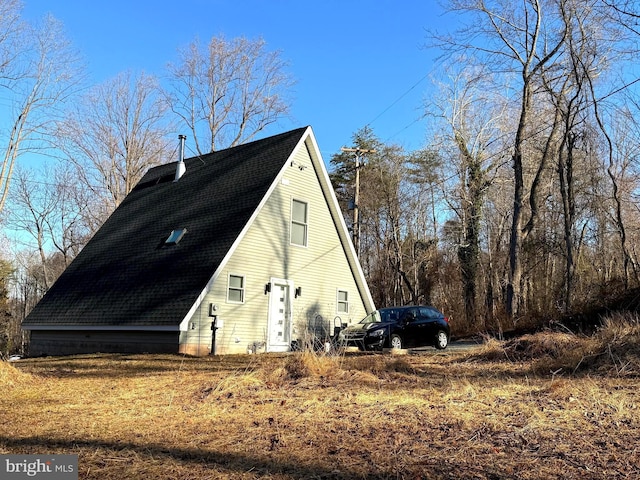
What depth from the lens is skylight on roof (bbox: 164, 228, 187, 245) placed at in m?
15.8

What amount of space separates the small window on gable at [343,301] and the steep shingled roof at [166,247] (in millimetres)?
→ 5000

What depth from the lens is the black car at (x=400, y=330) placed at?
48.5ft

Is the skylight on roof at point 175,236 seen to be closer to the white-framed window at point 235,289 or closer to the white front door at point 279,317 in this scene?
the white-framed window at point 235,289

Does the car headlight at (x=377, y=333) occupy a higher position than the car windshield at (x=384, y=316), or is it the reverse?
the car windshield at (x=384, y=316)

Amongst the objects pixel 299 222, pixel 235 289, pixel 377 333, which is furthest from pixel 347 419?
pixel 299 222

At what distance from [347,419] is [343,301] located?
13267 mm

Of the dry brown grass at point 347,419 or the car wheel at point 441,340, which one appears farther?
the car wheel at point 441,340

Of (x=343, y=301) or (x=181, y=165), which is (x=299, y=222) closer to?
(x=343, y=301)

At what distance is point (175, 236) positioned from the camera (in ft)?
52.4

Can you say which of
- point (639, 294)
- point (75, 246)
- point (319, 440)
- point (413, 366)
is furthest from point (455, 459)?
point (75, 246)

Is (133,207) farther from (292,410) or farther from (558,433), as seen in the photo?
(558,433)

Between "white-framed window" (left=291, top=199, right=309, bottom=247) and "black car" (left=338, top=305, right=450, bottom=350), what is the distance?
10.8 ft

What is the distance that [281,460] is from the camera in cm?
396

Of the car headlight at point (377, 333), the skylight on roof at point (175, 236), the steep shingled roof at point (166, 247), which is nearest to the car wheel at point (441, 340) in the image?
the car headlight at point (377, 333)
